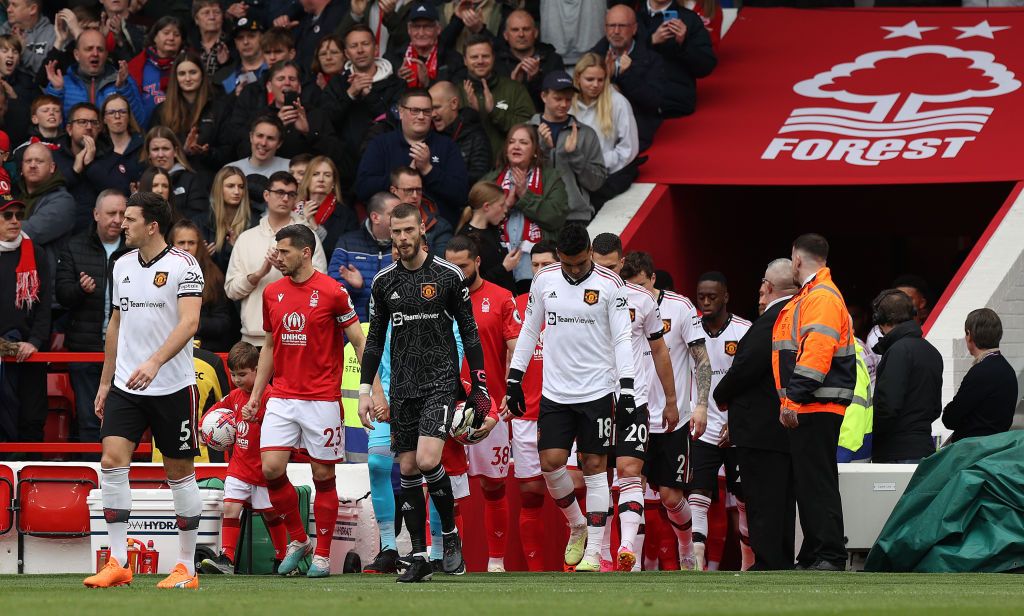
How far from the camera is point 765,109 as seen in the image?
63.5 ft

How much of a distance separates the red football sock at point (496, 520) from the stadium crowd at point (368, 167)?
0.06ft

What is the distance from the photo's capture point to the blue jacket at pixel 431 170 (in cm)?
1587

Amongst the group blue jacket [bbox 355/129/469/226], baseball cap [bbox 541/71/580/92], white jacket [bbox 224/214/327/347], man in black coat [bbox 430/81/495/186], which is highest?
baseball cap [bbox 541/71/580/92]

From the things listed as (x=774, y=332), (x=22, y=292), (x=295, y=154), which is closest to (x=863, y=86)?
(x=295, y=154)

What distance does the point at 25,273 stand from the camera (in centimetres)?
1482

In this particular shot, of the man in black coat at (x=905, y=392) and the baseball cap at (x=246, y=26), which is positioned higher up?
the baseball cap at (x=246, y=26)

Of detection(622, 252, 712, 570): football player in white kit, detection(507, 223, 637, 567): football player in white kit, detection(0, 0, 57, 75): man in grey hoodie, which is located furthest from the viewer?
detection(0, 0, 57, 75): man in grey hoodie

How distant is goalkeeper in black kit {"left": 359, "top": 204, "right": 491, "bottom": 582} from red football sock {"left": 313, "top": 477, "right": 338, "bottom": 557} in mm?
1148

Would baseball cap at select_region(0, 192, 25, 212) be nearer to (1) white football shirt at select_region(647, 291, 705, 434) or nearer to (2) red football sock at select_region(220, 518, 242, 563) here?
(2) red football sock at select_region(220, 518, 242, 563)

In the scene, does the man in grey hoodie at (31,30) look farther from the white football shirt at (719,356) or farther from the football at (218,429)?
the white football shirt at (719,356)

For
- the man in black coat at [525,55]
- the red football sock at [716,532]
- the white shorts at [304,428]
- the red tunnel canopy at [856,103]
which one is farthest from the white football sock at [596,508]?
the man in black coat at [525,55]

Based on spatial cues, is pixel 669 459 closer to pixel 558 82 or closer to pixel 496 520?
pixel 496 520

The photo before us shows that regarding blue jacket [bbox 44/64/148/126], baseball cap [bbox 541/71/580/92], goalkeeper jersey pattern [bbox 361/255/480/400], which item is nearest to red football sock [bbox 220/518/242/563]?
goalkeeper jersey pattern [bbox 361/255/480/400]

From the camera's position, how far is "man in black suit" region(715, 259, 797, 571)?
1241 centimetres
